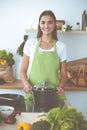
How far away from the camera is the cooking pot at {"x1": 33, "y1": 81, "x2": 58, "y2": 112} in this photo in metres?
1.69

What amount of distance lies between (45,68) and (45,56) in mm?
98

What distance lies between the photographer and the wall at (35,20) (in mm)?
3383

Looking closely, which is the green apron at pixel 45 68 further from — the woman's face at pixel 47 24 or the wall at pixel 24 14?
the wall at pixel 24 14

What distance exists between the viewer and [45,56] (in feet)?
7.41

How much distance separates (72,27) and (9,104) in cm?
188

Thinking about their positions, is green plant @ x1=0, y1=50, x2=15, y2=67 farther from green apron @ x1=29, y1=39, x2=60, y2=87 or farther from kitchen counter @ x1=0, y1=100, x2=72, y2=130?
kitchen counter @ x1=0, y1=100, x2=72, y2=130

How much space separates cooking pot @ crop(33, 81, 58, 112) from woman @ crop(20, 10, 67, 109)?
1.43 ft

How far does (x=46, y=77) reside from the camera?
7.20 ft

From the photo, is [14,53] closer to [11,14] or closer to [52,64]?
[11,14]

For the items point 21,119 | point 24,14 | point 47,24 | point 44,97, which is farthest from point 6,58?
point 21,119

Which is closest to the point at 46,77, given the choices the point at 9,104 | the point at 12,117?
the point at 9,104

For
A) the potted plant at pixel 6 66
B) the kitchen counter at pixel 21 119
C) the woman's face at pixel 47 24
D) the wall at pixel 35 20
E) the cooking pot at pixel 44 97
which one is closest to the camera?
the kitchen counter at pixel 21 119

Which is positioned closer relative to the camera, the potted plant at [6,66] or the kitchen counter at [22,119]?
the kitchen counter at [22,119]

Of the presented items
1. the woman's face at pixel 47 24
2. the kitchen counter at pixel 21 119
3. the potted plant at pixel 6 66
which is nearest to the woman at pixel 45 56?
the woman's face at pixel 47 24
